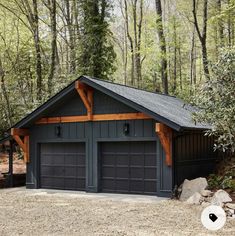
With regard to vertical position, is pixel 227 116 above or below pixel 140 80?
below

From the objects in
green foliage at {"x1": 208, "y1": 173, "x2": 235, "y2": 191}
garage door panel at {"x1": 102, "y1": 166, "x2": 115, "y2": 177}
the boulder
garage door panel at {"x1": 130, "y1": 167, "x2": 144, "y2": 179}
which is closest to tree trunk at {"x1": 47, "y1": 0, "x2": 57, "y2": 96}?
garage door panel at {"x1": 102, "y1": 166, "x2": 115, "y2": 177}

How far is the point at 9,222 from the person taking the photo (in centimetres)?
858

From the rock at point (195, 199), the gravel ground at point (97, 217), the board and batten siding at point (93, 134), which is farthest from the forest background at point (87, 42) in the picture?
the gravel ground at point (97, 217)

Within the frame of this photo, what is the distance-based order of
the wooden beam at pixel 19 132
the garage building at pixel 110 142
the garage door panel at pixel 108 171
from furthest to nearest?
the wooden beam at pixel 19 132 → the garage door panel at pixel 108 171 → the garage building at pixel 110 142

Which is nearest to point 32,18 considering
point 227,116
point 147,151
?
point 147,151

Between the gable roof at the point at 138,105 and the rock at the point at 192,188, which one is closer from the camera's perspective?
the rock at the point at 192,188

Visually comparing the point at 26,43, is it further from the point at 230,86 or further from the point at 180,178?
the point at 230,86

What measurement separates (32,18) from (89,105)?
37.6 feet

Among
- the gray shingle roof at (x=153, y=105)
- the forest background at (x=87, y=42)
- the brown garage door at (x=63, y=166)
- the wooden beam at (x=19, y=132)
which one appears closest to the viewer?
the gray shingle roof at (x=153, y=105)

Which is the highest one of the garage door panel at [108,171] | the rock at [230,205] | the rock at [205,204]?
the garage door panel at [108,171]

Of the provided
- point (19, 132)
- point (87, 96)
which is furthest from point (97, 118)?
point (19, 132)

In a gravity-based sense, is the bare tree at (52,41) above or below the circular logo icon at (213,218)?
above

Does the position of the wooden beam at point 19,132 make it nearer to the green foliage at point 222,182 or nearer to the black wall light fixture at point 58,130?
the black wall light fixture at point 58,130

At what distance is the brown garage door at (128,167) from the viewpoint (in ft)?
42.0
